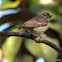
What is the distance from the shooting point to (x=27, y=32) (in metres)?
2.72

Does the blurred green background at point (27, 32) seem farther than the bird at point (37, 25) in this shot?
Yes

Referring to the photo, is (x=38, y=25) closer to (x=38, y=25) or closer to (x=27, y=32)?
(x=38, y=25)

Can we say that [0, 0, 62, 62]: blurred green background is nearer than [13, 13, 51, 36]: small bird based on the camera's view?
No

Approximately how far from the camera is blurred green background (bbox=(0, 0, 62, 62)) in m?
2.46

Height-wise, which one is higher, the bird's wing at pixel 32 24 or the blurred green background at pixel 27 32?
the bird's wing at pixel 32 24

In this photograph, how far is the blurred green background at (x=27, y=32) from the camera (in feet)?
8.06

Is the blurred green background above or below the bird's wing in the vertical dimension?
below

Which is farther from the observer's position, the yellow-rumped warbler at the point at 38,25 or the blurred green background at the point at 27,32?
the blurred green background at the point at 27,32

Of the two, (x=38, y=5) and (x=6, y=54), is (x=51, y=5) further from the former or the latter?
(x=6, y=54)

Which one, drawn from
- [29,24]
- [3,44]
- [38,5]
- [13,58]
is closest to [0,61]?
[13,58]

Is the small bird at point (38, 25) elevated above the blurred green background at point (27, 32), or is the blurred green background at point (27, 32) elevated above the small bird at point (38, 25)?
the small bird at point (38, 25)

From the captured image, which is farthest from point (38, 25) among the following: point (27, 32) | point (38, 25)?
point (27, 32)

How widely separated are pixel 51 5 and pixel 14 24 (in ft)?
2.21

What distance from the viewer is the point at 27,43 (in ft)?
8.61
